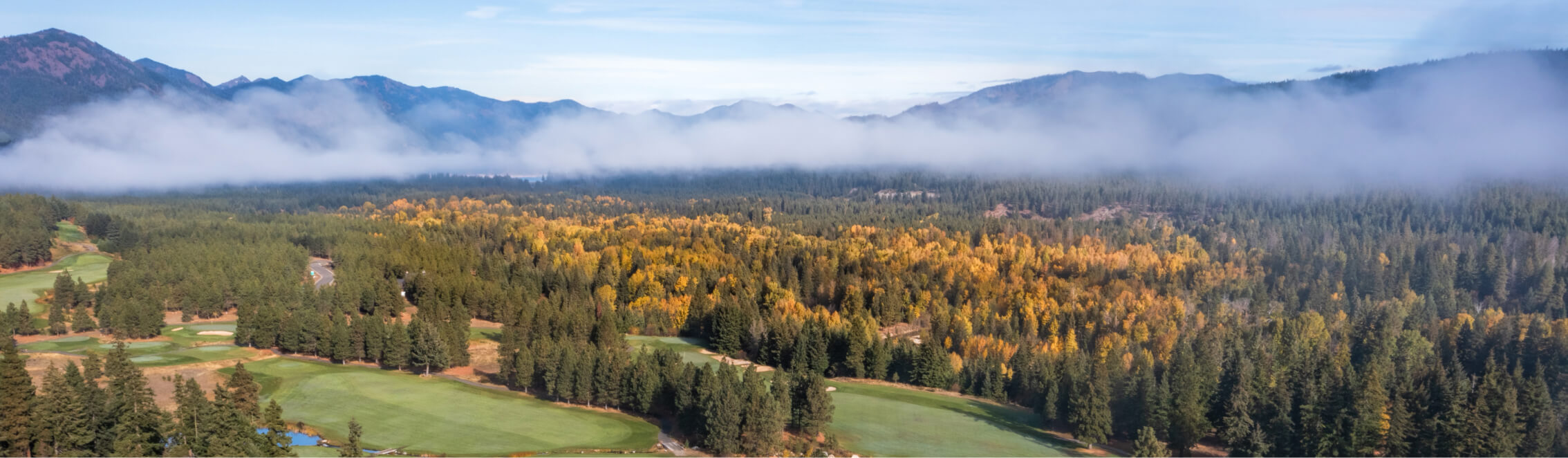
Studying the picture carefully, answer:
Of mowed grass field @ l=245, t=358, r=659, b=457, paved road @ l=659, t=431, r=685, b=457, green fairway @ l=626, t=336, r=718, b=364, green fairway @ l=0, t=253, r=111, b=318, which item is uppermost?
green fairway @ l=0, t=253, r=111, b=318

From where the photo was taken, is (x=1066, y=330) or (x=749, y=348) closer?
(x=749, y=348)

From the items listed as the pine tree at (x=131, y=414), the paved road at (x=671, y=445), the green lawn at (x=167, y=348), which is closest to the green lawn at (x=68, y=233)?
the green lawn at (x=167, y=348)

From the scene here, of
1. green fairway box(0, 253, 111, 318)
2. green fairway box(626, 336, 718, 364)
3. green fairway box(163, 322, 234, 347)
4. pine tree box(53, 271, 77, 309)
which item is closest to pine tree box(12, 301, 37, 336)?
pine tree box(53, 271, 77, 309)

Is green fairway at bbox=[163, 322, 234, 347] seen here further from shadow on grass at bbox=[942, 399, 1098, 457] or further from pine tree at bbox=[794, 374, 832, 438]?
shadow on grass at bbox=[942, 399, 1098, 457]

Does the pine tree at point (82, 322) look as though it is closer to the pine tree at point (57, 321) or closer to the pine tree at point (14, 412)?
the pine tree at point (57, 321)

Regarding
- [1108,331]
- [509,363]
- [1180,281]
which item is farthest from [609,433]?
[1180,281]

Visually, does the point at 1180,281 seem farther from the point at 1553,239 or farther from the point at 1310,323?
the point at 1553,239

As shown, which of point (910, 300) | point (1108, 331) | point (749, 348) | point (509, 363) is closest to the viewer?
point (509, 363)
